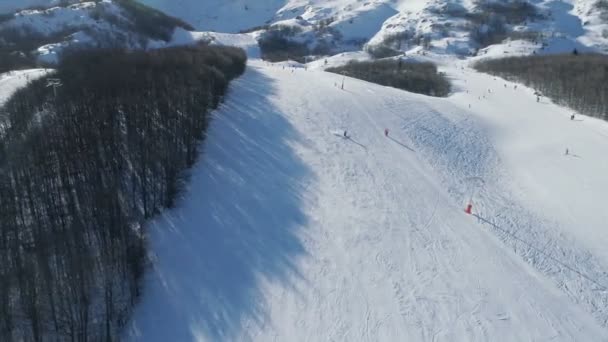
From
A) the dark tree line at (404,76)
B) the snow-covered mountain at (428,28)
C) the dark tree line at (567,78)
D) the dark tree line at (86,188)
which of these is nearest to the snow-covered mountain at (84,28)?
the snow-covered mountain at (428,28)

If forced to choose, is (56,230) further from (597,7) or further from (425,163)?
(597,7)

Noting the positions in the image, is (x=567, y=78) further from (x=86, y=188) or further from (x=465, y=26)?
(x=465, y=26)

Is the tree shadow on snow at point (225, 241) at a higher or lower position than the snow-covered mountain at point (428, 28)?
lower

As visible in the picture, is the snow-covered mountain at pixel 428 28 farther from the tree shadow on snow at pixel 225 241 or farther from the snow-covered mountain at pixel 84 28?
the tree shadow on snow at pixel 225 241

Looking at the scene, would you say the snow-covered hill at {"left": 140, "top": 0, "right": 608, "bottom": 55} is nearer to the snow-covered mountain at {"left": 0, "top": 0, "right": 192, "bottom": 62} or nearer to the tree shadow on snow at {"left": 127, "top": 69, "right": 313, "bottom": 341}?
the snow-covered mountain at {"left": 0, "top": 0, "right": 192, "bottom": 62}

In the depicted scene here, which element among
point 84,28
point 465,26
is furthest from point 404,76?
point 465,26
